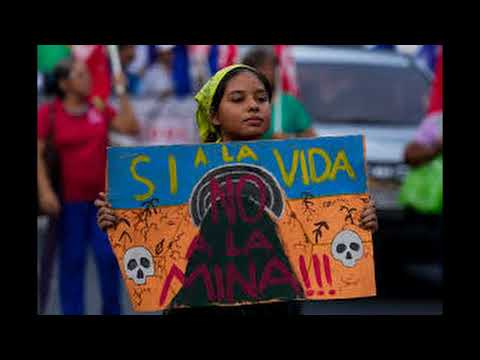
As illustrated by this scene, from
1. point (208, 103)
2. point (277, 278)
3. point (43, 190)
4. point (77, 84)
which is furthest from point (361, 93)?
point (277, 278)

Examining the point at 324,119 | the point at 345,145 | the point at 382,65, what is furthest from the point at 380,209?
the point at 345,145

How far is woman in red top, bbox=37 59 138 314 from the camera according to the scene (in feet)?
20.8

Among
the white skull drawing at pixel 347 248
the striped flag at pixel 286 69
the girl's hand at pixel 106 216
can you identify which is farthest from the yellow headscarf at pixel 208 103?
the striped flag at pixel 286 69

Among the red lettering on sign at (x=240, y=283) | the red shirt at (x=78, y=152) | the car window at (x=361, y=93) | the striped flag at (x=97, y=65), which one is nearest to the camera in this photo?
the red lettering on sign at (x=240, y=283)

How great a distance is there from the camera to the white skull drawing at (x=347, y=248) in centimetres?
371

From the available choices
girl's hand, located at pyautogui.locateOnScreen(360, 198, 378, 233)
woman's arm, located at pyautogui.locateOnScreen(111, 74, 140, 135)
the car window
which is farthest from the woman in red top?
girl's hand, located at pyautogui.locateOnScreen(360, 198, 378, 233)

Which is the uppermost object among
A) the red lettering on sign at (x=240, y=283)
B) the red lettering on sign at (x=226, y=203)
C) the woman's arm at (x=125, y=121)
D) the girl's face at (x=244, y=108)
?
the woman's arm at (x=125, y=121)

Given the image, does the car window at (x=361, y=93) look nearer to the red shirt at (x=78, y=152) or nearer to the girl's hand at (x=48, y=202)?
the red shirt at (x=78, y=152)

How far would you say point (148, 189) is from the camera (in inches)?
148

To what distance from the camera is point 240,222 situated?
3.70 meters

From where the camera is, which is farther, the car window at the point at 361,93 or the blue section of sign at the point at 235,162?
the car window at the point at 361,93

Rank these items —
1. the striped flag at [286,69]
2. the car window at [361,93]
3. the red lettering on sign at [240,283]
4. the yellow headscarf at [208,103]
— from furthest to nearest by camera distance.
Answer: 1. the car window at [361,93]
2. the striped flag at [286,69]
3. the yellow headscarf at [208,103]
4. the red lettering on sign at [240,283]

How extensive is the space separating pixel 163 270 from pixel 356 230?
0.70 m

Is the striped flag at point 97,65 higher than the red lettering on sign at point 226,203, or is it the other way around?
the striped flag at point 97,65
